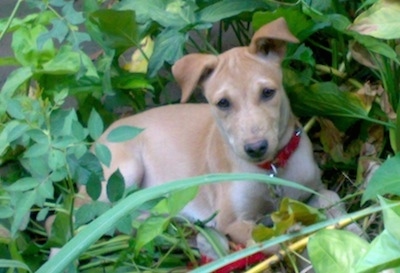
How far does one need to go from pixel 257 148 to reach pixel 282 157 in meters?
0.32

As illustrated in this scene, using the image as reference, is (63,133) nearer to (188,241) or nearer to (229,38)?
(188,241)

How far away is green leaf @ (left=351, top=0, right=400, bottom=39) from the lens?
3.17 meters

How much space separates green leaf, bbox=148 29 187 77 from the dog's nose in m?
0.69

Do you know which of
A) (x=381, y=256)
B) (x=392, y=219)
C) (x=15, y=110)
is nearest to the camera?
(x=381, y=256)

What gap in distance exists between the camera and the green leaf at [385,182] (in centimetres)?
287

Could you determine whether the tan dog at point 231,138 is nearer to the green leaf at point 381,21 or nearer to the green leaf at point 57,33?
the green leaf at point 381,21

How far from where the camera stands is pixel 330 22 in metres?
3.52

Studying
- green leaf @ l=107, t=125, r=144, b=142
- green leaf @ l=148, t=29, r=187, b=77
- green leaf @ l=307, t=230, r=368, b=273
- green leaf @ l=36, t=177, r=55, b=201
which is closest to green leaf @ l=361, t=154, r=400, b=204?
green leaf @ l=307, t=230, r=368, b=273

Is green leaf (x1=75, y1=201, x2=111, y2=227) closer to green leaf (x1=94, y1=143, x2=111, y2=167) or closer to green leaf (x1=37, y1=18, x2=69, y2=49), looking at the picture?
green leaf (x1=94, y1=143, x2=111, y2=167)

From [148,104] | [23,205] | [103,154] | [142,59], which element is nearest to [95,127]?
[103,154]

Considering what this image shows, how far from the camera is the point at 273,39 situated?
10.9 ft

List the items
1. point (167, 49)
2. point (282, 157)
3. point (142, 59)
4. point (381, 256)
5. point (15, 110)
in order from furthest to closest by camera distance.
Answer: point (142, 59), point (167, 49), point (282, 157), point (15, 110), point (381, 256)

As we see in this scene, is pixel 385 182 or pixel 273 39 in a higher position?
pixel 273 39

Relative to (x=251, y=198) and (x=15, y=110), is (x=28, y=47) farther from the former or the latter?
(x=251, y=198)
